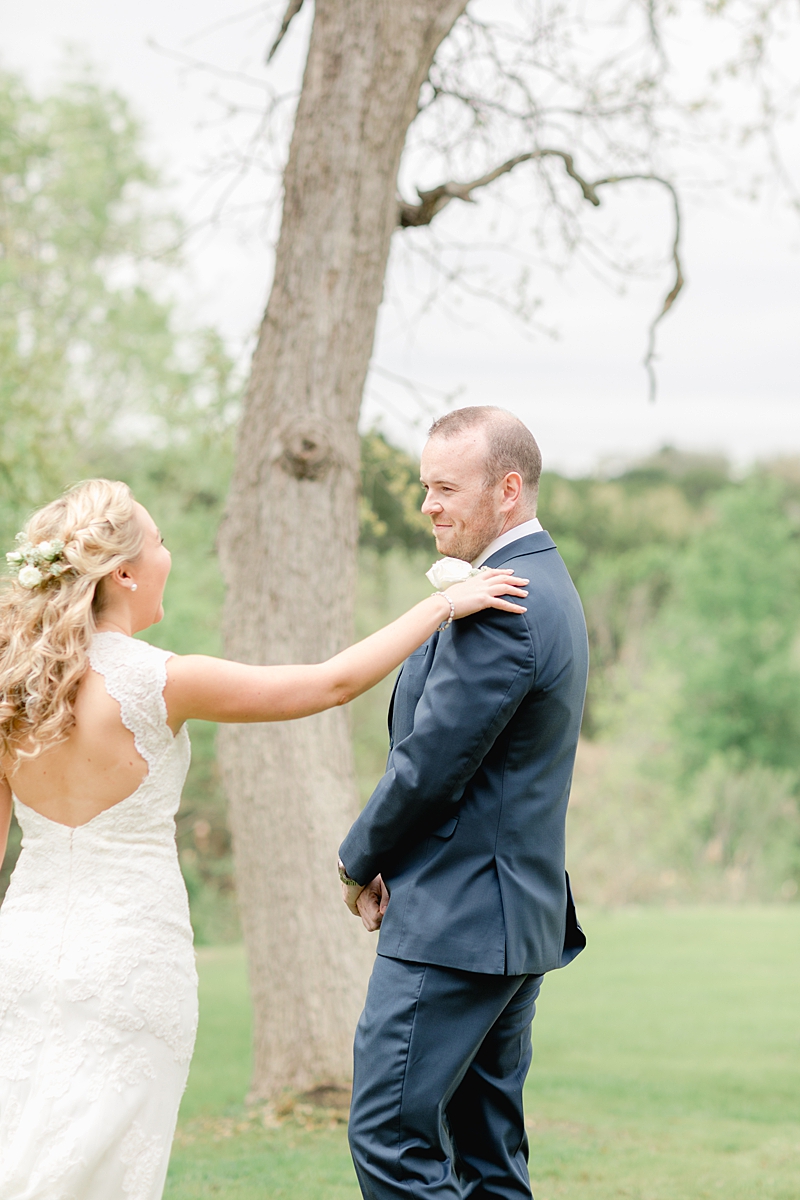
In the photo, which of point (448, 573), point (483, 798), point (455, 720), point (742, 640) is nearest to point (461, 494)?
point (448, 573)

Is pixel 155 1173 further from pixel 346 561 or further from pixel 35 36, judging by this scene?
pixel 35 36

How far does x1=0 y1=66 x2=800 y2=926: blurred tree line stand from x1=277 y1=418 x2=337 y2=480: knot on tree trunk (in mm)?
1290

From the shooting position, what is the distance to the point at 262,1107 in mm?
5094

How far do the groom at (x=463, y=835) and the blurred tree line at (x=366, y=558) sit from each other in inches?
143

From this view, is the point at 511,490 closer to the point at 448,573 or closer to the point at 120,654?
the point at 448,573

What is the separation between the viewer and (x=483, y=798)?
2.52 m

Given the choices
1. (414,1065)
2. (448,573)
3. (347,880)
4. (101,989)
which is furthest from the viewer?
(347,880)

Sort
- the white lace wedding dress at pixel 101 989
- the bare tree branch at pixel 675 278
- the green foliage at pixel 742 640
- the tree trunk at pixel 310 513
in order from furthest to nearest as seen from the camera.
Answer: the green foliage at pixel 742 640
the bare tree branch at pixel 675 278
the tree trunk at pixel 310 513
the white lace wedding dress at pixel 101 989

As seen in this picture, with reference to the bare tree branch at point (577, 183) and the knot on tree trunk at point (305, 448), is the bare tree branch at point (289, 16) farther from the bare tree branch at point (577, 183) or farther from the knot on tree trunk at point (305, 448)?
the knot on tree trunk at point (305, 448)

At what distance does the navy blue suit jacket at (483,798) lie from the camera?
2.44 meters

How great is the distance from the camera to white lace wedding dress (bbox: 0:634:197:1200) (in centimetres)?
231

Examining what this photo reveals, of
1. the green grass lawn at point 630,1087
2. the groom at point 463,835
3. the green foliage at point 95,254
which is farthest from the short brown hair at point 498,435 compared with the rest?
the green foliage at point 95,254

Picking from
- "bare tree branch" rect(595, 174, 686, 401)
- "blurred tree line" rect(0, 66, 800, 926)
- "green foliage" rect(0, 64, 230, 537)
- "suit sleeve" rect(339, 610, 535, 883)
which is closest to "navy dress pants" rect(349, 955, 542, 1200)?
"suit sleeve" rect(339, 610, 535, 883)

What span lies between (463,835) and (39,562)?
1056mm
